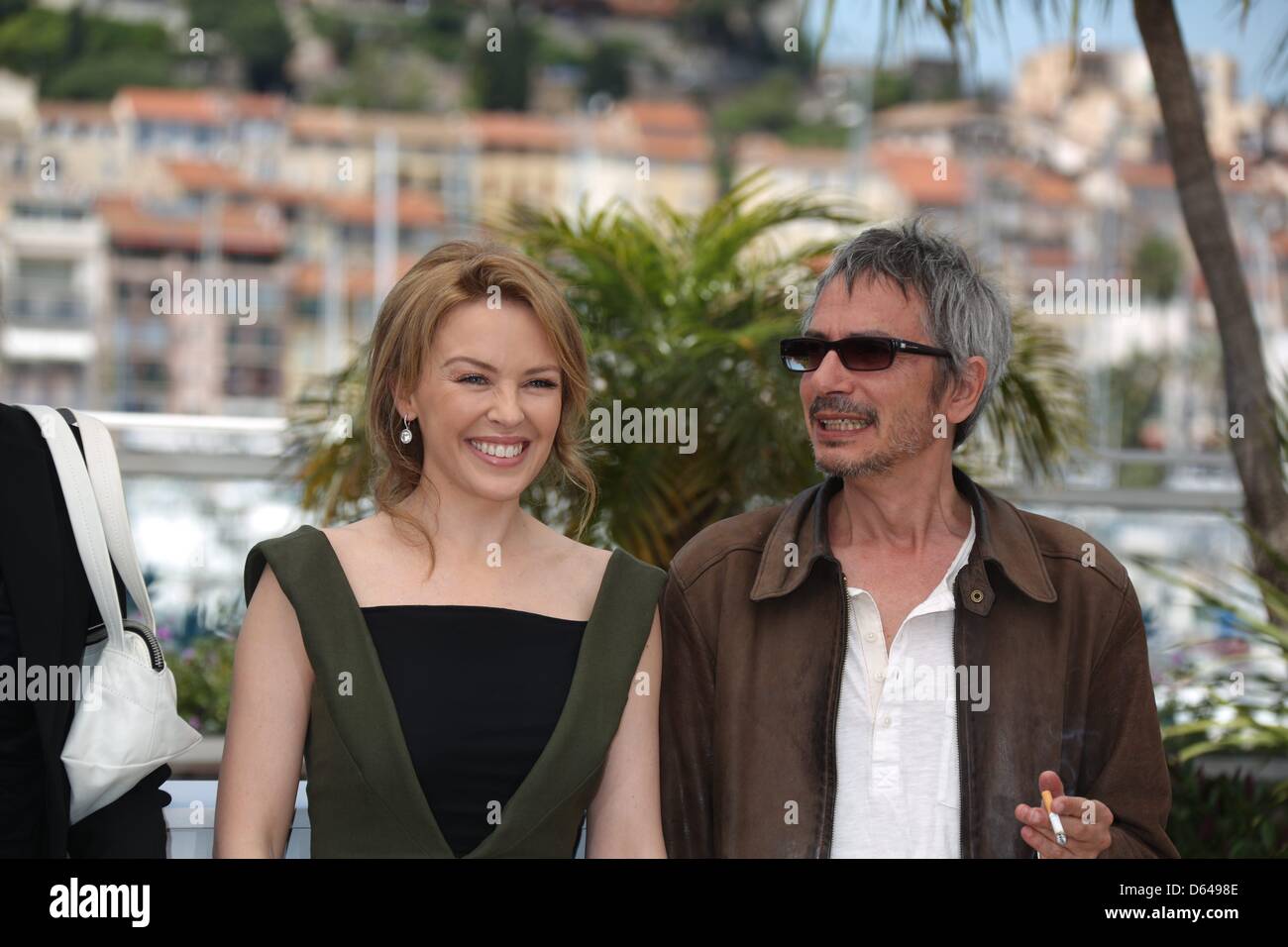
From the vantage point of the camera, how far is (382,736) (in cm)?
201

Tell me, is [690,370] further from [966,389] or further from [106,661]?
[106,661]

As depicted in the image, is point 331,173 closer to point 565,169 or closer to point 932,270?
point 565,169

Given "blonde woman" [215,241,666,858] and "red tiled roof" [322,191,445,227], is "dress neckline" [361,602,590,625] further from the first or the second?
"red tiled roof" [322,191,445,227]

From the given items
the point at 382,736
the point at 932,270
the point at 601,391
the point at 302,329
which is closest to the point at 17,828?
the point at 382,736

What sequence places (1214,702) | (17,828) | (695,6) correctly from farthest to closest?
(695,6), (1214,702), (17,828)

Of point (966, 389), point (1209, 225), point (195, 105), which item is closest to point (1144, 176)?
point (195, 105)

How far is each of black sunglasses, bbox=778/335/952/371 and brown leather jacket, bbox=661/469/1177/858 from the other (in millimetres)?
238

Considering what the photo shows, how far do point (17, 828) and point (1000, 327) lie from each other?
1558 millimetres

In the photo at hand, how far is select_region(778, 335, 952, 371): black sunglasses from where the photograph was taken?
7.60 ft

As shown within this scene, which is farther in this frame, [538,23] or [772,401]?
[538,23]

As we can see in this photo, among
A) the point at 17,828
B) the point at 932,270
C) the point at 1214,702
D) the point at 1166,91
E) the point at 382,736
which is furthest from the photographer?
the point at 1166,91

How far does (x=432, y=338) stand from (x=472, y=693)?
0.47 metres

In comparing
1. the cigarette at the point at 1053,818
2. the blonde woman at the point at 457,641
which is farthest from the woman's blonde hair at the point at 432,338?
the cigarette at the point at 1053,818
